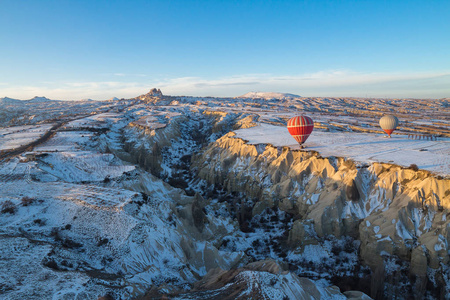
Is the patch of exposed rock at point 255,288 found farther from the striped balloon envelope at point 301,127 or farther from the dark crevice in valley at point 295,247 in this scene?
the striped balloon envelope at point 301,127

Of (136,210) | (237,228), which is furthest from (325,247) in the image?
(136,210)

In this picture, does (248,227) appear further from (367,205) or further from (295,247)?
(367,205)

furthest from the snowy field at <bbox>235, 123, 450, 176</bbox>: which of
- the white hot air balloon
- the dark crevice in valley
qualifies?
the dark crevice in valley

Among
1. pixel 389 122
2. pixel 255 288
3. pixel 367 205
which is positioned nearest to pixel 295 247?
pixel 367 205

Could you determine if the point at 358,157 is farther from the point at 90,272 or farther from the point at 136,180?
the point at 90,272

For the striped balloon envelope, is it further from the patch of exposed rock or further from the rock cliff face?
the patch of exposed rock


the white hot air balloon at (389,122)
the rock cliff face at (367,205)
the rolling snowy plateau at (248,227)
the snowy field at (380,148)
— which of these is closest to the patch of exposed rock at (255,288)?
the rolling snowy plateau at (248,227)
